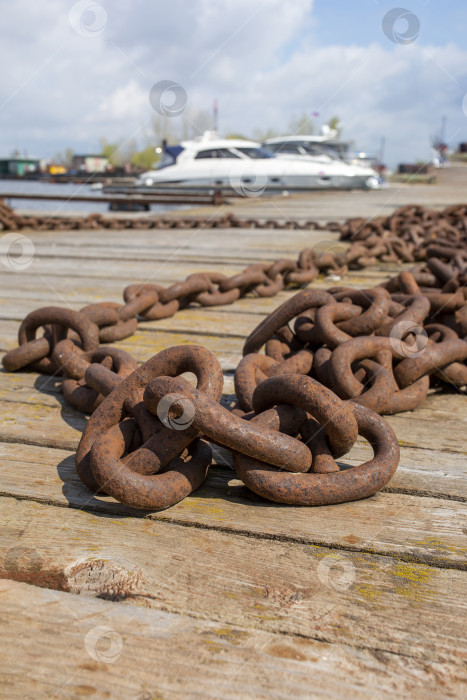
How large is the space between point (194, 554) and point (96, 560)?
0.64ft

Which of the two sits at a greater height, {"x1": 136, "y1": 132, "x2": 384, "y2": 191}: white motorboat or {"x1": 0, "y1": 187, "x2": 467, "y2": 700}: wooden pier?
{"x1": 136, "y1": 132, "x2": 384, "y2": 191}: white motorboat

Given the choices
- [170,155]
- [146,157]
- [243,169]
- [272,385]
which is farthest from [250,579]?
[146,157]

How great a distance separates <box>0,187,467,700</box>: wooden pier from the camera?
1027 mm

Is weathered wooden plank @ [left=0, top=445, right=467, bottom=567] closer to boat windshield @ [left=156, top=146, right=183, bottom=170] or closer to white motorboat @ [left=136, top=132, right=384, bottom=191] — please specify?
white motorboat @ [left=136, top=132, right=384, bottom=191]

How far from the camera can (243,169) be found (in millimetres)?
22891

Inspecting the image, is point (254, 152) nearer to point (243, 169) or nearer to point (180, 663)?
point (243, 169)

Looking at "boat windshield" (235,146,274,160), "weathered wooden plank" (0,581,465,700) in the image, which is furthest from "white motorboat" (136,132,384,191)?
"weathered wooden plank" (0,581,465,700)

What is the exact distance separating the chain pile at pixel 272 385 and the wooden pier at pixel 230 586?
87mm

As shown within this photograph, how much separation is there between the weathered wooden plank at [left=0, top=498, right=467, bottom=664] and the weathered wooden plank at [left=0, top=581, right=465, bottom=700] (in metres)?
0.04

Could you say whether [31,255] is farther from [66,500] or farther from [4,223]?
[66,500]

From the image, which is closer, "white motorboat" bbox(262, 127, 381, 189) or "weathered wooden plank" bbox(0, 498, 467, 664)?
"weathered wooden plank" bbox(0, 498, 467, 664)

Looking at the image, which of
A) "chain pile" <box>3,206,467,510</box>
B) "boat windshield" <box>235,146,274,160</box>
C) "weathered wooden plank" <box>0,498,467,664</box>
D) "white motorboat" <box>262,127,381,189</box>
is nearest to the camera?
"weathered wooden plank" <box>0,498,467,664</box>

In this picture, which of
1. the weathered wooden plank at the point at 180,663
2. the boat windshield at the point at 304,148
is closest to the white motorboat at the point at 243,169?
the boat windshield at the point at 304,148

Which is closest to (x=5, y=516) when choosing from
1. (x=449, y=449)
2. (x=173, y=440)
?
(x=173, y=440)
